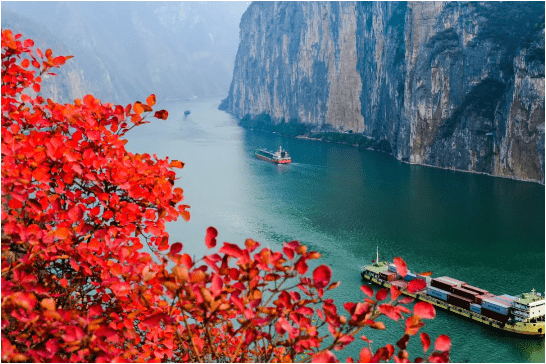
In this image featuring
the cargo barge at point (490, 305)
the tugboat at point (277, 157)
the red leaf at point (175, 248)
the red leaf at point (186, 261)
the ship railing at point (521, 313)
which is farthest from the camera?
the tugboat at point (277, 157)

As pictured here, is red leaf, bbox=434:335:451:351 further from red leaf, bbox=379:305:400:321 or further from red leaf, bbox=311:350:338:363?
red leaf, bbox=311:350:338:363

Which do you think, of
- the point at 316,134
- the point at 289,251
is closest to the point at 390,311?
the point at 289,251

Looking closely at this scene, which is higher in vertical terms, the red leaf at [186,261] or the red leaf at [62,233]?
the red leaf at [62,233]

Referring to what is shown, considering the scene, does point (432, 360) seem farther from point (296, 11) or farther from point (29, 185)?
point (296, 11)

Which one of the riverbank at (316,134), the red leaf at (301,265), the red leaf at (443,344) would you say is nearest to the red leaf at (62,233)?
the red leaf at (301,265)

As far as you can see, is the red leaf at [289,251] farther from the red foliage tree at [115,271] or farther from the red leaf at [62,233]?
the red leaf at [62,233]

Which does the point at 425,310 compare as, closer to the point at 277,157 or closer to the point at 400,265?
the point at 400,265

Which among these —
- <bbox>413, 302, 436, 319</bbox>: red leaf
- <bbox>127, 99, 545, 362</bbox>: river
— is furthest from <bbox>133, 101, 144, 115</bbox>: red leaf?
<bbox>127, 99, 545, 362</bbox>: river

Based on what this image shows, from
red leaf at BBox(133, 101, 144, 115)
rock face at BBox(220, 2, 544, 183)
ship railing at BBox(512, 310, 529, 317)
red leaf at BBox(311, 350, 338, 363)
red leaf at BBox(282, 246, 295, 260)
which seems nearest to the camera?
red leaf at BBox(311, 350, 338, 363)
